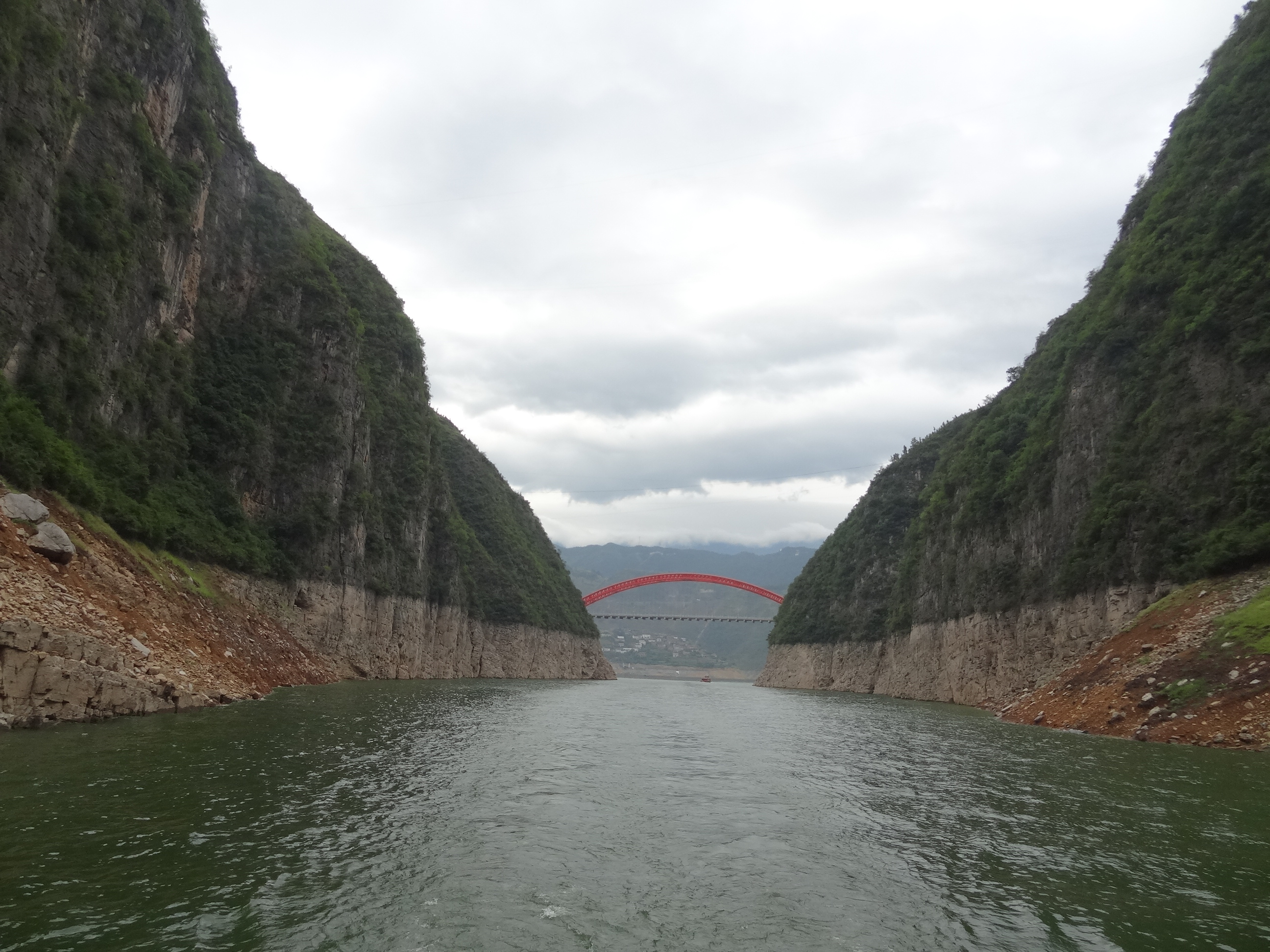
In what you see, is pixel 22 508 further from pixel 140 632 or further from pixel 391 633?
pixel 391 633

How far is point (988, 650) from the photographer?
58.1m

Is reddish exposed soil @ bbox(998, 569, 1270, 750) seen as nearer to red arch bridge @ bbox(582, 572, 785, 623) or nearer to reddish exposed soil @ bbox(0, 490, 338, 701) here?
reddish exposed soil @ bbox(0, 490, 338, 701)

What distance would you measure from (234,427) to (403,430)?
2509 centimetres

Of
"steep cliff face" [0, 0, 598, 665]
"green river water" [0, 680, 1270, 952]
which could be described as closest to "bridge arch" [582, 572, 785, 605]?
"steep cliff face" [0, 0, 598, 665]

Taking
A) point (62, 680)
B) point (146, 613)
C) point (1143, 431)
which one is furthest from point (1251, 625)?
point (146, 613)

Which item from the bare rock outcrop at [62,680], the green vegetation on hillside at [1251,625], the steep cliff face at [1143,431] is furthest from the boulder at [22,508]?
→ the steep cliff face at [1143,431]

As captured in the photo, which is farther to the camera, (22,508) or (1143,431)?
(1143,431)

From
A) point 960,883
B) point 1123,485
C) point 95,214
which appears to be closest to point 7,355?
point 95,214

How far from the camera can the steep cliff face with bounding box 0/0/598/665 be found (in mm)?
33188

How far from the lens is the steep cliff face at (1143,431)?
37.2m

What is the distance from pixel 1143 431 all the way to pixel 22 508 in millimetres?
48935

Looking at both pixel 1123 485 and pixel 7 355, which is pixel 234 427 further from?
pixel 1123 485

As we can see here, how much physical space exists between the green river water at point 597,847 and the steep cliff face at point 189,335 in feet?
63.2

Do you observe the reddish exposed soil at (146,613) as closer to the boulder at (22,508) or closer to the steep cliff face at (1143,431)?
the boulder at (22,508)
